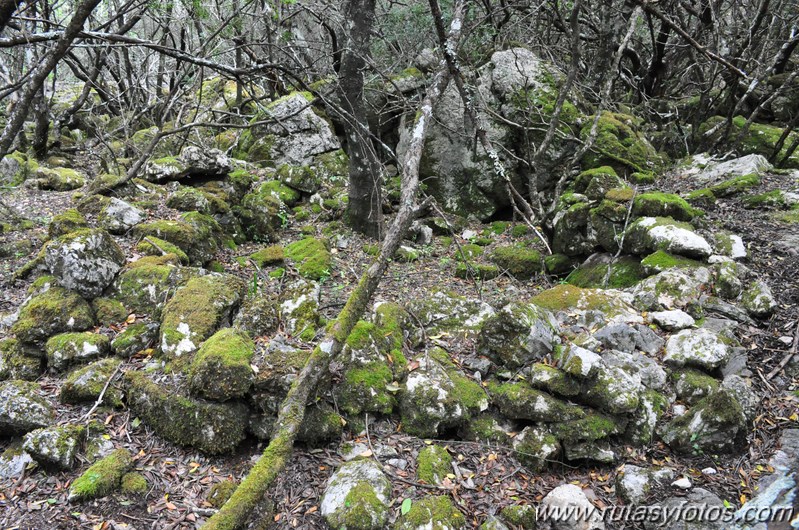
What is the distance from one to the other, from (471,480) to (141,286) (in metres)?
3.89

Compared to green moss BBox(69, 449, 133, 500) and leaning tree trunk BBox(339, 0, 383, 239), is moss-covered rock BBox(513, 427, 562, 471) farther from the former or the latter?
leaning tree trunk BBox(339, 0, 383, 239)

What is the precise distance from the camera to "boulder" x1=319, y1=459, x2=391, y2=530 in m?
3.01

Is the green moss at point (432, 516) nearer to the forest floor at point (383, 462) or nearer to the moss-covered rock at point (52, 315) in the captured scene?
the forest floor at point (383, 462)

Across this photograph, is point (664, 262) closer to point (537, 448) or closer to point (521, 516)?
point (537, 448)

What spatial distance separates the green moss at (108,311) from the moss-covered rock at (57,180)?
220 inches

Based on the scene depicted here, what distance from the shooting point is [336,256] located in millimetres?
7266

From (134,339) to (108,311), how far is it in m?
0.66

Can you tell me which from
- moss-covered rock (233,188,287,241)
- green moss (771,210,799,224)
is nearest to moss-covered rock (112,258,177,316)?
moss-covered rock (233,188,287,241)

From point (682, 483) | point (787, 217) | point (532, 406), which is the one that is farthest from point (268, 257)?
point (787, 217)

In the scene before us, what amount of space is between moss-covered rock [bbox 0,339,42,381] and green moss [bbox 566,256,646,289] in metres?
6.36

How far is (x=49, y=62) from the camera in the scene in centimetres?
328

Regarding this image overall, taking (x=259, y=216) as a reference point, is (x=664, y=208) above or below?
above

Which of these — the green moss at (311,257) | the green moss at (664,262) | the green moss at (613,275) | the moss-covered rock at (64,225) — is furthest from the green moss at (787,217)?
the moss-covered rock at (64,225)

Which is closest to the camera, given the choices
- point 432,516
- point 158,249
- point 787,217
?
point 432,516
